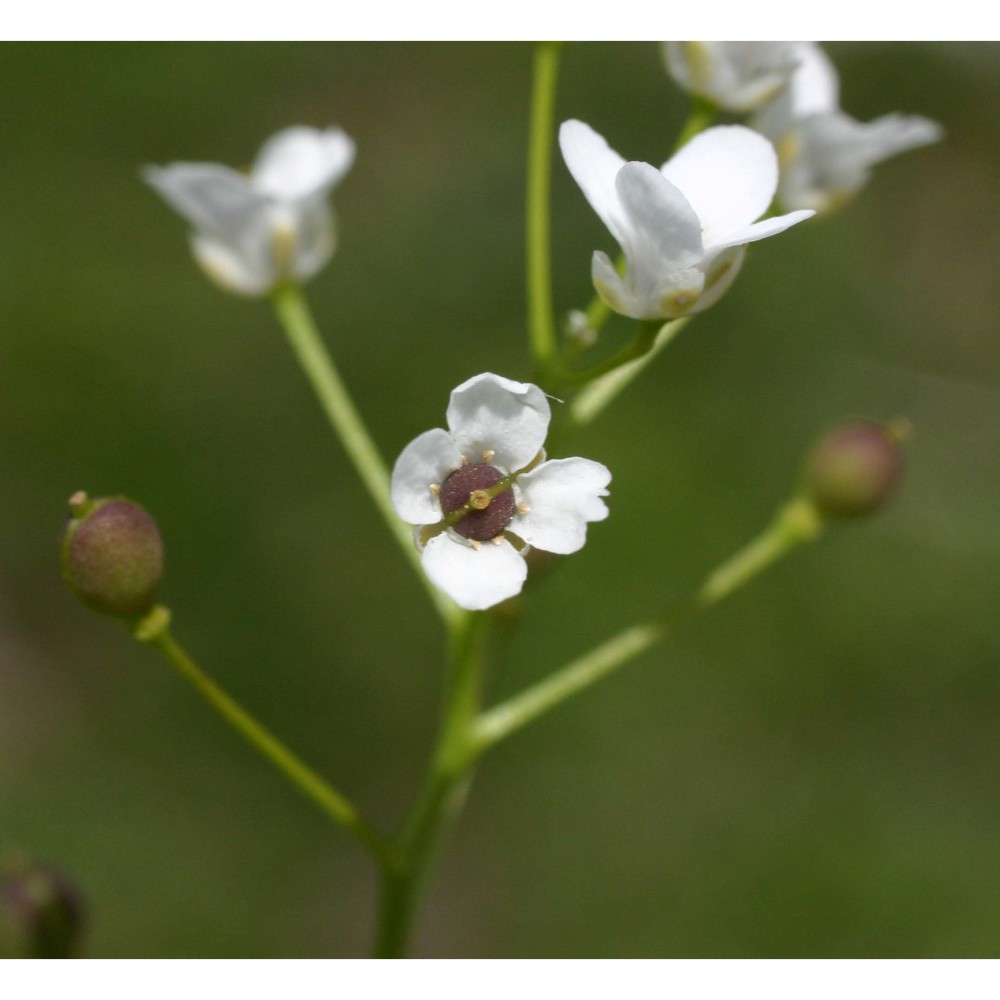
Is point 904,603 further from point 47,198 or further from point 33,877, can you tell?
point 47,198

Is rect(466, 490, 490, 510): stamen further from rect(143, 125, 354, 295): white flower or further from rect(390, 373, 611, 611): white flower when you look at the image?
rect(143, 125, 354, 295): white flower

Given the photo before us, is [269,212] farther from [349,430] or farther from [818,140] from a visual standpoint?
[818,140]

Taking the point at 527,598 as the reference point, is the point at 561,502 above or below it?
above

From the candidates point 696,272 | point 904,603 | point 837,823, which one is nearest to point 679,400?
point 904,603

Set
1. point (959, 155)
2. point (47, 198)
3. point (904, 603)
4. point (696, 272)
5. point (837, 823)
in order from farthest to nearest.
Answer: point (959, 155)
point (47, 198)
point (904, 603)
point (837, 823)
point (696, 272)

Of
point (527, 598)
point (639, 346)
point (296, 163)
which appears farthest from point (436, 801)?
point (527, 598)

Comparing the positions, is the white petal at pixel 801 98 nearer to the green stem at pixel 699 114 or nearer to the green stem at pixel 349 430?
the green stem at pixel 699 114

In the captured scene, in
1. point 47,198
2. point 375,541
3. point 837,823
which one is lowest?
point 837,823

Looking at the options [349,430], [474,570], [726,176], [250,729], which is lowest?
[250,729]
